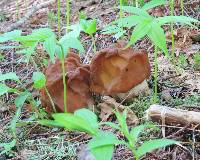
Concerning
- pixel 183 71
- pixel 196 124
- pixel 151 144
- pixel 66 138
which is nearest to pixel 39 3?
pixel 183 71

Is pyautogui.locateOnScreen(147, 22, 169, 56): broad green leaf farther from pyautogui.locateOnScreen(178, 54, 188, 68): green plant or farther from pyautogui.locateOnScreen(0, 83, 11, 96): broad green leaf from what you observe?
pyautogui.locateOnScreen(178, 54, 188, 68): green plant

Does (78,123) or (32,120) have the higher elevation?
(78,123)

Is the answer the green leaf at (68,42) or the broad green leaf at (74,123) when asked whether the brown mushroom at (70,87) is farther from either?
the broad green leaf at (74,123)

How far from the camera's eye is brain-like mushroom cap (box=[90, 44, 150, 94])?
8.98 ft

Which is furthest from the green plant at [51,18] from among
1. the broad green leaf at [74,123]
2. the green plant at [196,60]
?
the broad green leaf at [74,123]

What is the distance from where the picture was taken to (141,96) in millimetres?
2779

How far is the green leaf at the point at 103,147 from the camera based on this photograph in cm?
159

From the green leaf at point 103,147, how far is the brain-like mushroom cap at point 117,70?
1080mm

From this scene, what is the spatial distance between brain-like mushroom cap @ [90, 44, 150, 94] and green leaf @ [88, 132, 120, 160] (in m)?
1.08

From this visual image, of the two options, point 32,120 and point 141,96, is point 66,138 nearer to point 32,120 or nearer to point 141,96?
point 32,120

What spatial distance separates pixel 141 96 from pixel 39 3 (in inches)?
125

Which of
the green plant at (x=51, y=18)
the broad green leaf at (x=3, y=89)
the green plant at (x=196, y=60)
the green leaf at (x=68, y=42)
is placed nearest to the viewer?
the green leaf at (x=68, y=42)

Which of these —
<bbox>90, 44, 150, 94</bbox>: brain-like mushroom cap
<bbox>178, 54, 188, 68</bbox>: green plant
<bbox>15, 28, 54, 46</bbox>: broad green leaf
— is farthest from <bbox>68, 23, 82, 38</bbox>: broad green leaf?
<bbox>178, 54, 188, 68</bbox>: green plant

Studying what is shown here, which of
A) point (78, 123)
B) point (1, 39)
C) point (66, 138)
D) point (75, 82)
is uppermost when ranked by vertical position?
point (1, 39)
